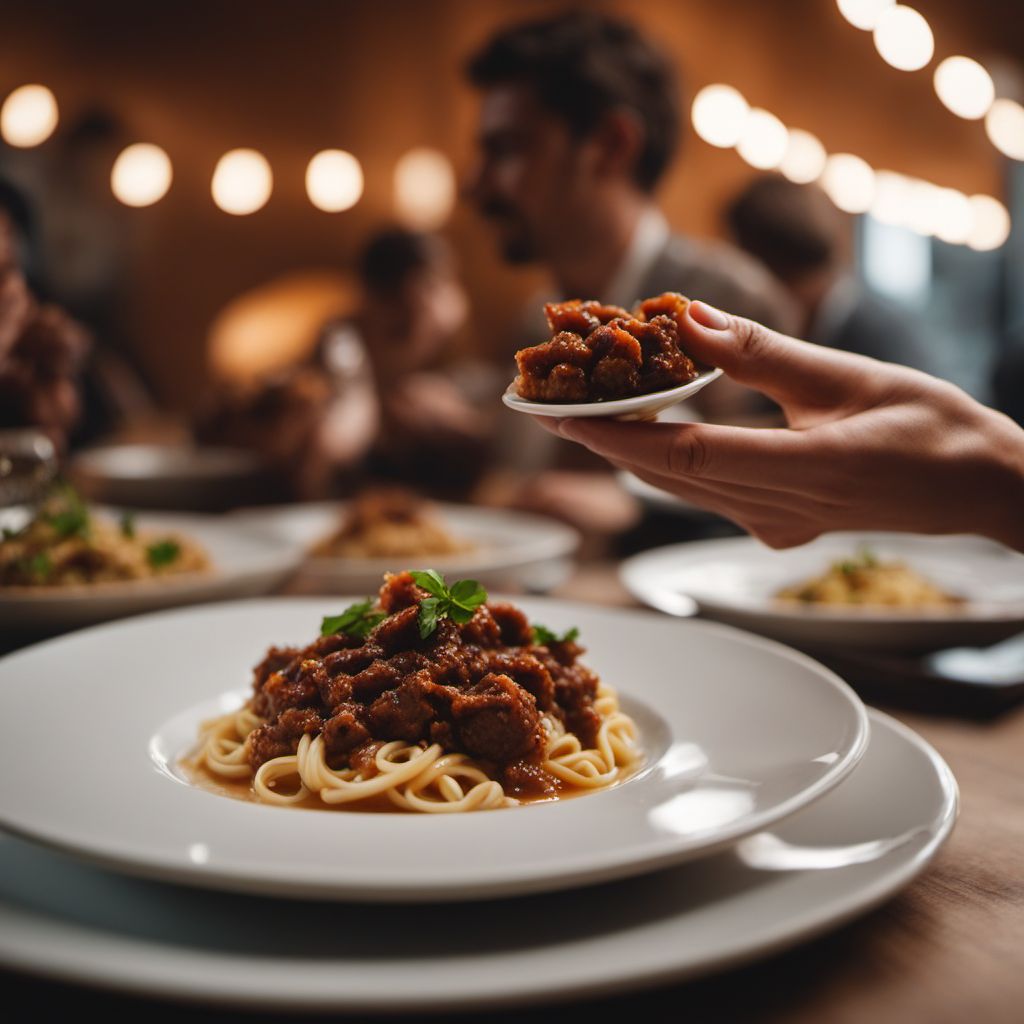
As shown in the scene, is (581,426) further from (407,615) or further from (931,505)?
(931,505)

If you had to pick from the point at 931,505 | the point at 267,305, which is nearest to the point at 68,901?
the point at 931,505

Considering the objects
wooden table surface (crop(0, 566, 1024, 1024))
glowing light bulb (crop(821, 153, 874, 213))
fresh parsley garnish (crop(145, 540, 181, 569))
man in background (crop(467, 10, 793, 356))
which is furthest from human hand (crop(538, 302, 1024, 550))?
glowing light bulb (crop(821, 153, 874, 213))

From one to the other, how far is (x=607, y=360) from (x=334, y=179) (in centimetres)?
819

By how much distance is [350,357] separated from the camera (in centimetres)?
545

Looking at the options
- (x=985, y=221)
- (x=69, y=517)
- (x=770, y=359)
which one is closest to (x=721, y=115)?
(x=985, y=221)

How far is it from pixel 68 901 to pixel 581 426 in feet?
2.64

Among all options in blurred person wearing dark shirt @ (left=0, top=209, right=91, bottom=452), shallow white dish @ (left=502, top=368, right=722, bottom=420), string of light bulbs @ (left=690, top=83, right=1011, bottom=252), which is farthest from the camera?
string of light bulbs @ (left=690, top=83, right=1011, bottom=252)

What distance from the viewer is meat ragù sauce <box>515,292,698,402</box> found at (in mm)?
1313

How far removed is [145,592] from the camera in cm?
205

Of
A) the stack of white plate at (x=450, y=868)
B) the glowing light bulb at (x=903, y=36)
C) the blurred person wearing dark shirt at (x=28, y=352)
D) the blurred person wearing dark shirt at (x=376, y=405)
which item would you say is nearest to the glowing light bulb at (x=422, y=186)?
the blurred person wearing dark shirt at (x=376, y=405)

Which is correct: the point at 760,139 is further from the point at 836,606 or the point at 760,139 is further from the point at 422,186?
the point at 836,606

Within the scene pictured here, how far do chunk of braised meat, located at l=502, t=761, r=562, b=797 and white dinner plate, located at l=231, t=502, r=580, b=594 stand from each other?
1011 millimetres

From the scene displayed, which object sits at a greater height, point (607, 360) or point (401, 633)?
point (607, 360)

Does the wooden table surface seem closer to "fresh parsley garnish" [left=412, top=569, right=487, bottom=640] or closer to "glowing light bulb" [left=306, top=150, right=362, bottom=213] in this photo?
"fresh parsley garnish" [left=412, top=569, right=487, bottom=640]
